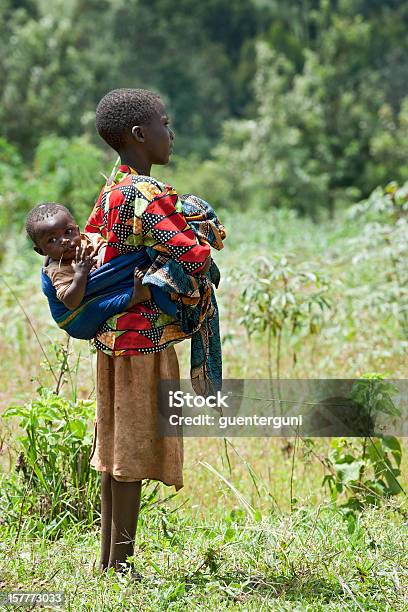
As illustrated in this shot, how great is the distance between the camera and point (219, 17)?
38.3 m

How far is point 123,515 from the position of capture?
267 centimetres

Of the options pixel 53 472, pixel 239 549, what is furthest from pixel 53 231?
pixel 239 549

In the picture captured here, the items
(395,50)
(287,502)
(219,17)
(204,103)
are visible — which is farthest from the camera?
(219,17)

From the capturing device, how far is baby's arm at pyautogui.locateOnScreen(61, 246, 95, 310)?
8.26 feet

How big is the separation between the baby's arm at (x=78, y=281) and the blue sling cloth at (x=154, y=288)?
5cm

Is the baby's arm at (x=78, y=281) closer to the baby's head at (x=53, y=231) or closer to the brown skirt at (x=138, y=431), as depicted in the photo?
the baby's head at (x=53, y=231)

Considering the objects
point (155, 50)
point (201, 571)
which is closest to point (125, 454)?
point (201, 571)

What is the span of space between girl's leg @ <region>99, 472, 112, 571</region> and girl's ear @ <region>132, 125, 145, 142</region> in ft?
3.35

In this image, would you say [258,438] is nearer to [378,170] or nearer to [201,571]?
[201,571]

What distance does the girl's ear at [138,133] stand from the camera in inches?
102

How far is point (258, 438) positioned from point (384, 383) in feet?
3.24

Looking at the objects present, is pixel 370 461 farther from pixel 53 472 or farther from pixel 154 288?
pixel 154 288

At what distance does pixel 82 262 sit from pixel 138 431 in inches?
20.4

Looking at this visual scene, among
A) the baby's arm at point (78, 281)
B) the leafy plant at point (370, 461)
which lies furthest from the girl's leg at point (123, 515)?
→ the leafy plant at point (370, 461)
